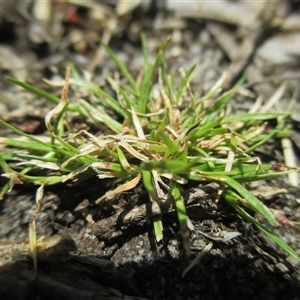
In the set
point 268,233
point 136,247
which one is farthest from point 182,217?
point 268,233

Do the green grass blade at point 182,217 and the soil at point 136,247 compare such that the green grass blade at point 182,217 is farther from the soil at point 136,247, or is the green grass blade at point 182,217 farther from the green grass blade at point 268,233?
the green grass blade at point 268,233

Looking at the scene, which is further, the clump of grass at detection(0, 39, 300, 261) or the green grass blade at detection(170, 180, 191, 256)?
the clump of grass at detection(0, 39, 300, 261)

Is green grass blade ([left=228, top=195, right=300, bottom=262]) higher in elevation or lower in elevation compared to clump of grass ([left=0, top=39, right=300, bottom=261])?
lower

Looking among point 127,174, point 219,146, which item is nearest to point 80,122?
point 127,174

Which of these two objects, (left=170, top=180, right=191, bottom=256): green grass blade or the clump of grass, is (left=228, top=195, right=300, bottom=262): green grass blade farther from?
(left=170, top=180, right=191, bottom=256): green grass blade

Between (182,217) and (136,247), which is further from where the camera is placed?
(136,247)

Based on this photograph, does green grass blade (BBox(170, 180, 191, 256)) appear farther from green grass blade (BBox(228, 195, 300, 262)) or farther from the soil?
green grass blade (BBox(228, 195, 300, 262))

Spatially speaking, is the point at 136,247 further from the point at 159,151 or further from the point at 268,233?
the point at 268,233

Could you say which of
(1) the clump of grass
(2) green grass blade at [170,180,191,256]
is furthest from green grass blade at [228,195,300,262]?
(2) green grass blade at [170,180,191,256]

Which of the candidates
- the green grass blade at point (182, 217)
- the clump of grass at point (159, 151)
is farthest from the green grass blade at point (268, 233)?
the green grass blade at point (182, 217)
